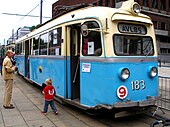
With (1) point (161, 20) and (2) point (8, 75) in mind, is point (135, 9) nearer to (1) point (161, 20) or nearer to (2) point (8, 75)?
(2) point (8, 75)

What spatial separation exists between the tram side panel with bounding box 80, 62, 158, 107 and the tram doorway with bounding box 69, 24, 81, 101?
70cm

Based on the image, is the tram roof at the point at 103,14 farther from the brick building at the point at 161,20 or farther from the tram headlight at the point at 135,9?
the brick building at the point at 161,20

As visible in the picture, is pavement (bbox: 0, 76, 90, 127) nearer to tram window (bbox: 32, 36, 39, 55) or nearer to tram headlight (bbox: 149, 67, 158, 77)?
tram headlight (bbox: 149, 67, 158, 77)

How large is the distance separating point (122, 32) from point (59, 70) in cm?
236

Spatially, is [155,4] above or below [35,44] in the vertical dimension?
above

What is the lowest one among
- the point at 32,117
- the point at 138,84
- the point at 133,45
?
the point at 32,117

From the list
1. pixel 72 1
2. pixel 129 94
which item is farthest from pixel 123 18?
pixel 72 1

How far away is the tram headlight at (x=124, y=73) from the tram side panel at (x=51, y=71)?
2035mm

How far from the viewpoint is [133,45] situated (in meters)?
6.06

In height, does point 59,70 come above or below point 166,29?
below

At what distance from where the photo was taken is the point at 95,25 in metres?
5.88

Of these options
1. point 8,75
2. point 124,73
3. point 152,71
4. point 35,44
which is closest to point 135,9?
point 152,71

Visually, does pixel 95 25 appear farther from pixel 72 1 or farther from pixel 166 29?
pixel 72 1

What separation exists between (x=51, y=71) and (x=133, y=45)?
3.03 meters
